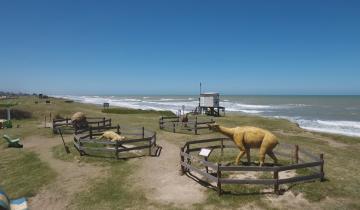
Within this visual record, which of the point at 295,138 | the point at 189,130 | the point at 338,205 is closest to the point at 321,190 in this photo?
the point at 338,205

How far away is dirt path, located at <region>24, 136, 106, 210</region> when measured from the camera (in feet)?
38.3

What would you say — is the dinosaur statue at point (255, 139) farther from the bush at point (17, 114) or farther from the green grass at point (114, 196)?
the bush at point (17, 114)

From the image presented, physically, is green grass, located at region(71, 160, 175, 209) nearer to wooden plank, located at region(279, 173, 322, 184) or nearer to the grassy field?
the grassy field

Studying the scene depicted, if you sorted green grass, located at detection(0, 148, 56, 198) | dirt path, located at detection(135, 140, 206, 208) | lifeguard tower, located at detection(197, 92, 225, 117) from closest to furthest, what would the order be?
dirt path, located at detection(135, 140, 206, 208) → green grass, located at detection(0, 148, 56, 198) → lifeguard tower, located at detection(197, 92, 225, 117)

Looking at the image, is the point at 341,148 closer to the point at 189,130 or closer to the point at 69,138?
the point at 189,130

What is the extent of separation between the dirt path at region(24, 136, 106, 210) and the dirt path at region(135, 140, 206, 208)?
2422mm

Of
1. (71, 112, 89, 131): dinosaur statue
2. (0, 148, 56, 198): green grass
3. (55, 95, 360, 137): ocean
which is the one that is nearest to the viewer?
(0, 148, 56, 198): green grass

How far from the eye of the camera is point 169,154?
61.0 feet

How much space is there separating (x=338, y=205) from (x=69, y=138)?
20085mm

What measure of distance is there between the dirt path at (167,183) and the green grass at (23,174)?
4538 mm

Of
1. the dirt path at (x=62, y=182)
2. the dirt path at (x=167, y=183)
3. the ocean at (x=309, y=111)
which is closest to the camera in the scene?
the dirt path at (x=167, y=183)

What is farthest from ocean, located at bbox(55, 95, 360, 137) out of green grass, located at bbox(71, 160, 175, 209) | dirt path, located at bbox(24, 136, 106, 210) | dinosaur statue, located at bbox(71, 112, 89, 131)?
dirt path, located at bbox(24, 136, 106, 210)

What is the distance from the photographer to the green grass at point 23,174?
13.2m

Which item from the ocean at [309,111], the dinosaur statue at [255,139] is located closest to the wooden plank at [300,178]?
the dinosaur statue at [255,139]
